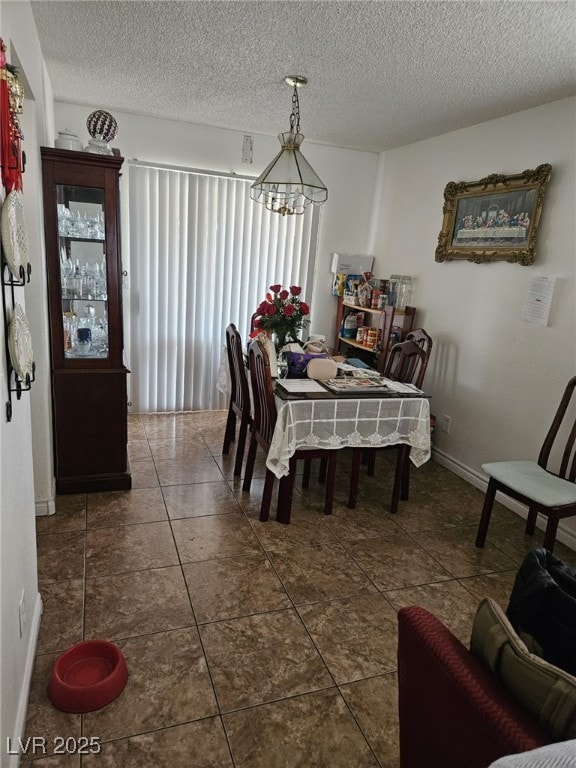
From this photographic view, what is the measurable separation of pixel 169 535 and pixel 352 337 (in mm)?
2748

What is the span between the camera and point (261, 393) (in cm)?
286

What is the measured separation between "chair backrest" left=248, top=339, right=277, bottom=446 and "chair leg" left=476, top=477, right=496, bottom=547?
4.08 feet

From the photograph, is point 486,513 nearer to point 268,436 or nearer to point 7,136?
point 268,436

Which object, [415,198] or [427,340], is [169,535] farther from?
[415,198]

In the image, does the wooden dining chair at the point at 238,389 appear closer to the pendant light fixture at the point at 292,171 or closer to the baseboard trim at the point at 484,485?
the pendant light fixture at the point at 292,171

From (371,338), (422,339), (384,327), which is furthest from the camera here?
(371,338)

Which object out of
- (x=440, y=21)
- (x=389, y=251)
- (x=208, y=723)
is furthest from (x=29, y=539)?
(x=389, y=251)

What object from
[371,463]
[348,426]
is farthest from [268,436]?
[371,463]

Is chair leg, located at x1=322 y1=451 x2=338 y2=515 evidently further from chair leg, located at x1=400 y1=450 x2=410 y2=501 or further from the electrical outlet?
the electrical outlet

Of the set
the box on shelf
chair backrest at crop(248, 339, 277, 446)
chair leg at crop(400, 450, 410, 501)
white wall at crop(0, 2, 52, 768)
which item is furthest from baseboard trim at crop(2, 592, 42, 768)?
the box on shelf

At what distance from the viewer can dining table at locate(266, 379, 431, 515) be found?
8.75 feet

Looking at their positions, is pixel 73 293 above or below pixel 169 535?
above

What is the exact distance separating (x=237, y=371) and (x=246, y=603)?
159 cm

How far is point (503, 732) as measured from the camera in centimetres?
93
